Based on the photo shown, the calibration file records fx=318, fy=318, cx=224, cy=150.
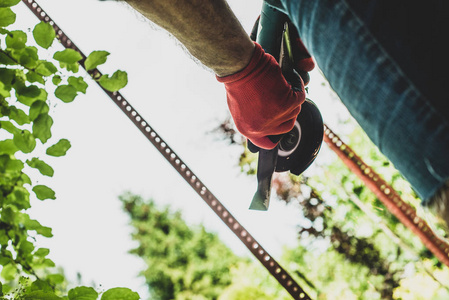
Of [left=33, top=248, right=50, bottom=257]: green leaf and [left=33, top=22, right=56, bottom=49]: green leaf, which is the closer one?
[left=33, top=22, right=56, bottom=49]: green leaf

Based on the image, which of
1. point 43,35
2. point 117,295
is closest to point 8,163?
point 43,35

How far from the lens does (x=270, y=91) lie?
93 centimetres

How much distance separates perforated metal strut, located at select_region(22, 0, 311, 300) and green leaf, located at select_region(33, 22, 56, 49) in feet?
0.91

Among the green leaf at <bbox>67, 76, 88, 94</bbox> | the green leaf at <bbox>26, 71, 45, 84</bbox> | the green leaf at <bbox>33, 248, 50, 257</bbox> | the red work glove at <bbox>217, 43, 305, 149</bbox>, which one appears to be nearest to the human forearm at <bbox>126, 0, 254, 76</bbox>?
the red work glove at <bbox>217, 43, 305, 149</bbox>

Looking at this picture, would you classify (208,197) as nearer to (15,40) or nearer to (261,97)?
(261,97)

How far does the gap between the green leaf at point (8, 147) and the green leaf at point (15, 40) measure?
27 centimetres

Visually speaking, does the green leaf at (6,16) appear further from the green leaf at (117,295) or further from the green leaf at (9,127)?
the green leaf at (117,295)

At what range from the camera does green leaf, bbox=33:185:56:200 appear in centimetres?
94

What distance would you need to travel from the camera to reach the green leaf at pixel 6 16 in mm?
905

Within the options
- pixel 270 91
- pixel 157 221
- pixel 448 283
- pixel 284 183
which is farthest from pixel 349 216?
pixel 157 221

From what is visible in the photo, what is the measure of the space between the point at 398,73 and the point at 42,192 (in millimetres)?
964

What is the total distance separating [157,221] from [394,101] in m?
12.0

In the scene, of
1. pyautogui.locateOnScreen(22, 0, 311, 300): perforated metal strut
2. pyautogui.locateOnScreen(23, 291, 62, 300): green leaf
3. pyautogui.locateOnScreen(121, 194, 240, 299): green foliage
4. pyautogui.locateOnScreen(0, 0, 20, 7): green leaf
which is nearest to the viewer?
pyautogui.locateOnScreen(23, 291, 62, 300): green leaf

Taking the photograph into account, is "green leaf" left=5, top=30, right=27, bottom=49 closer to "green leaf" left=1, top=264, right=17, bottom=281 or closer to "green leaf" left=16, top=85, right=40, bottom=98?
"green leaf" left=16, top=85, right=40, bottom=98
